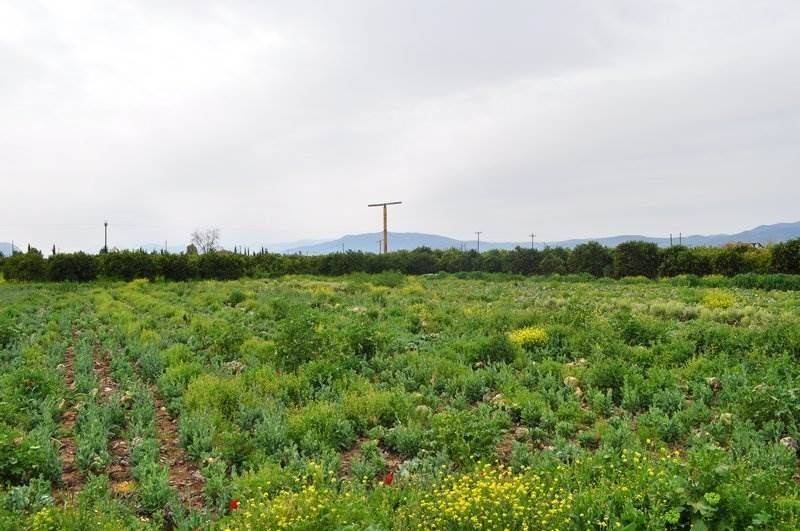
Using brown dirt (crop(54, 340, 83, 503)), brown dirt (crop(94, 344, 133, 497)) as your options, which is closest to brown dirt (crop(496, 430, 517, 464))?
brown dirt (crop(94, 344, 133, 497))

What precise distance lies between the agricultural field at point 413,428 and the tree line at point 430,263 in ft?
89.8

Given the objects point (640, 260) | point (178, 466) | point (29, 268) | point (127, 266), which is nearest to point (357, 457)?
point (178, 466)

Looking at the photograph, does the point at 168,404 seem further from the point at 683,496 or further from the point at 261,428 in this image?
the point at 683,496

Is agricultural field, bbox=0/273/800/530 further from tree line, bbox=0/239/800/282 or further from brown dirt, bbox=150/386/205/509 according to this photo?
tree line, bbox=0/239/800/282

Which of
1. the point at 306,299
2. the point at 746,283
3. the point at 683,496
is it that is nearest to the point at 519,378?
the point at 683,496

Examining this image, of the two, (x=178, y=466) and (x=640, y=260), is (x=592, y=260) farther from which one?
(x=178, y=466)

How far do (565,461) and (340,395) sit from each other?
10.9 ft

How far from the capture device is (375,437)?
6.80 meters

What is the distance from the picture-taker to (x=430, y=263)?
52125 millimetres

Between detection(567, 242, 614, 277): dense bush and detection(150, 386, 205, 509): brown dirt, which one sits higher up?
detection(567, 242, 614, 277): dense bush

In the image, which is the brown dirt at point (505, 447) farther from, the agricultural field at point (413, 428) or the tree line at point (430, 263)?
the tree line at point (430, 263)

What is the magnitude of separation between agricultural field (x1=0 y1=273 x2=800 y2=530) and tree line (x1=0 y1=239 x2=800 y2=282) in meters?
27.4

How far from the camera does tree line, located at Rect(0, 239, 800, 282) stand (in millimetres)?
36781

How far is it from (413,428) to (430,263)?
4564 cm
